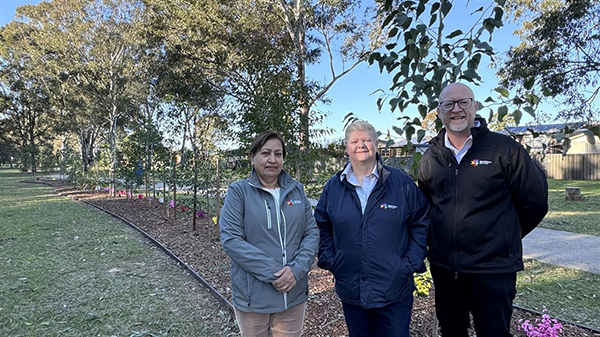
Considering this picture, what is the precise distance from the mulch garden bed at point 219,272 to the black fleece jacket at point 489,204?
136cm

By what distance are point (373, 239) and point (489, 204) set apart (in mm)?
582

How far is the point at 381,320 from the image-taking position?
188 cm

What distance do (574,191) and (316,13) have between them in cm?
1060

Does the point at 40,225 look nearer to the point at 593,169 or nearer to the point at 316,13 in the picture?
the point at 316,13

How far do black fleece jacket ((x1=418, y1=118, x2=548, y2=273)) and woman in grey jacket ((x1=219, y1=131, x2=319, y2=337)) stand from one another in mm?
752

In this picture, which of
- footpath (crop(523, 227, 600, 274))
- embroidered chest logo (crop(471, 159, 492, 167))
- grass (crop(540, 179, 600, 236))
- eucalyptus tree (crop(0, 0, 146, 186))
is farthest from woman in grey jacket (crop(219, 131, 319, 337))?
eucalyptus tree (crop(0, 0, 146, 186))

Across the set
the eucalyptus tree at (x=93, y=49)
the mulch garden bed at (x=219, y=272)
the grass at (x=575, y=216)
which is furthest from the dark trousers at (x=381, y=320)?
the eucalyptus tree at (x=93, y=49)

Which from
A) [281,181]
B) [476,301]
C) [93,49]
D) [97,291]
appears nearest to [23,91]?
[93,49]

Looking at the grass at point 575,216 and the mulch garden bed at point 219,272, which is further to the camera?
the grass at point 575,216

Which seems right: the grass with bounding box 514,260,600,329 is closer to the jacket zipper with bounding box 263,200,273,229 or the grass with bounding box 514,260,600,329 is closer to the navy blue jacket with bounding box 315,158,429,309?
the navy blue jacket with bounding box 315,158,429,309

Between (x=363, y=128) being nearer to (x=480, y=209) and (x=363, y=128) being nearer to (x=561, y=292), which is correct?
(x=480, y=209)

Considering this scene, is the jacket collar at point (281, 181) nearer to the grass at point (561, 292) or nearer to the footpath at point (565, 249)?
the grass at point (561, 292)

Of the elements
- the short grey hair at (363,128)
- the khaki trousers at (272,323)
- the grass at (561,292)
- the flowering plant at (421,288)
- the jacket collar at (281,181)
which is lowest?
the grass at (561,292)

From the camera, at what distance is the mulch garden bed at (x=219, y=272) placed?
9.70 feet
